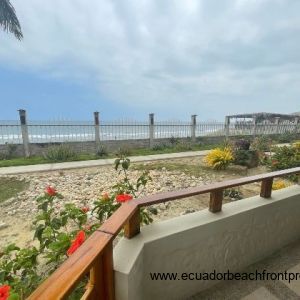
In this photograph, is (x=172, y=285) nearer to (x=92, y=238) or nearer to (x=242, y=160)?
(x=92, y=238)

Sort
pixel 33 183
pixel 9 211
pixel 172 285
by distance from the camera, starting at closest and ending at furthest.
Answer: pixel 172 285 → pixel 9 211 → pixel 33 183

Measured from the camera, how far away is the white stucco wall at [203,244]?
147 centimetres

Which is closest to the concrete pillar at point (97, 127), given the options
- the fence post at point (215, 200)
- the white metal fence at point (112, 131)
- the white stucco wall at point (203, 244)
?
the white metal fence at point (112, 131)

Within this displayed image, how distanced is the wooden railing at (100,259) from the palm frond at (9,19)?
1401 centimetres

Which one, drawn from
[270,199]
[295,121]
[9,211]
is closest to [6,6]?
[9,211]

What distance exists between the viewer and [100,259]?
3.72 ft

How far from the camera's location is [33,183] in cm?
534

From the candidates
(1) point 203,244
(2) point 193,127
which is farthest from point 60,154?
(1) point 203,244

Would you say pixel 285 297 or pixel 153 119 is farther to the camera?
pixel 153 119

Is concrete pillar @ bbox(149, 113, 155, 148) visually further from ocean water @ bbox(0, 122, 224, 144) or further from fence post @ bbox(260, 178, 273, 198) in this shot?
fence post @ bbox(260, 178, 273, 198)

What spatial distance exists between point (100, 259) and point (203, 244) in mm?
1008

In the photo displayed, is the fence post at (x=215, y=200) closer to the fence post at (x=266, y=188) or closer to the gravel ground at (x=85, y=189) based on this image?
the fence post at (x=266, y=188)

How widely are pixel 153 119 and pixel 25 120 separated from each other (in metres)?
5.45

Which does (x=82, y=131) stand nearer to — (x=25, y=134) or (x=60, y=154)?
(x=25, y=134)
